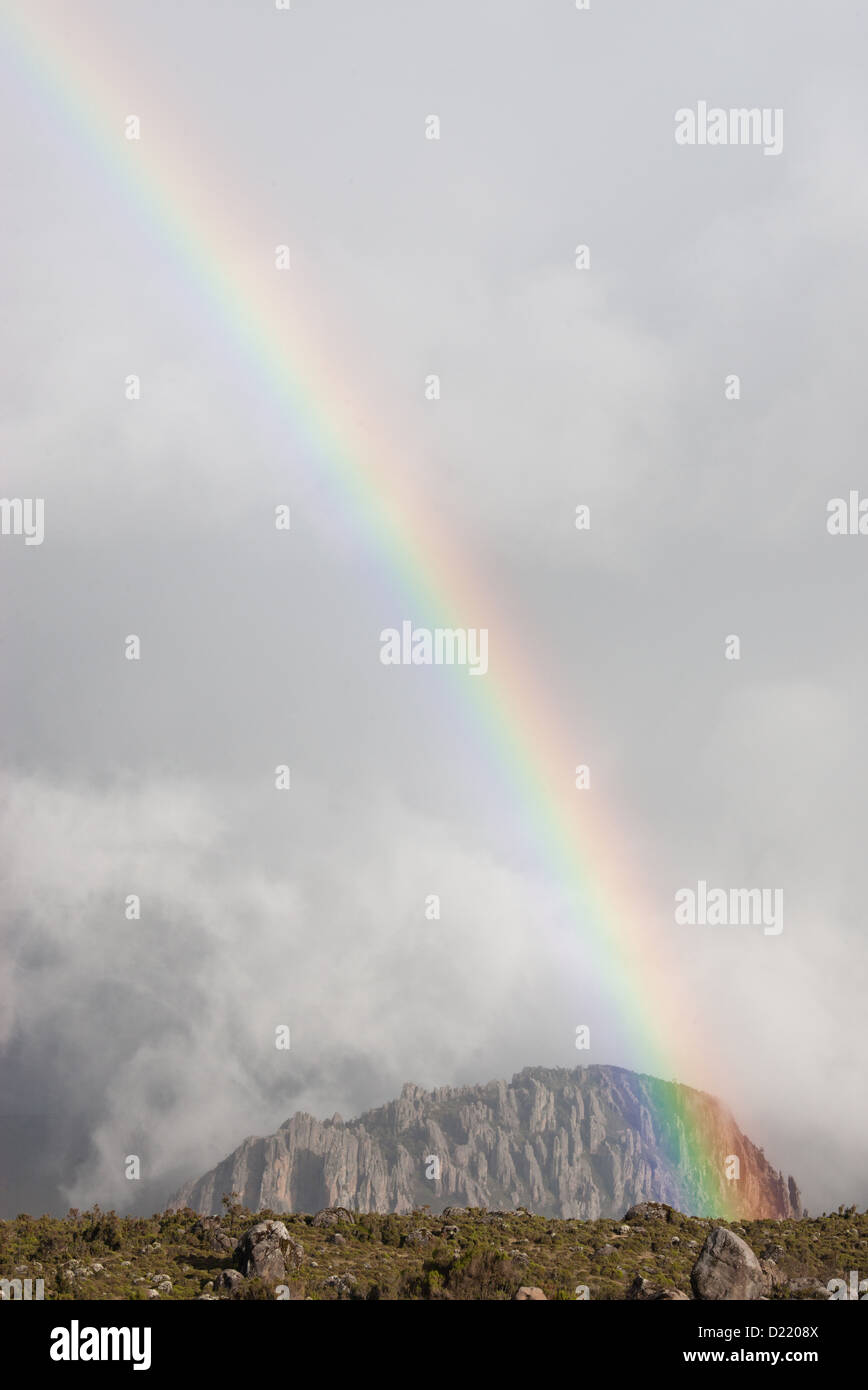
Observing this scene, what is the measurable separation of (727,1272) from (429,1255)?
13.4 meters

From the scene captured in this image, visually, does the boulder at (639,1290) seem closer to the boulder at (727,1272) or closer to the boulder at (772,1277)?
the boulder at (727,1272)

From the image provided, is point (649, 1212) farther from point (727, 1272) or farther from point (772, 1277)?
point (727, 1272)

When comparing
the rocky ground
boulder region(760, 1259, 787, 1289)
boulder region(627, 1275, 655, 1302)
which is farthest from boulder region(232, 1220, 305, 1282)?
boulder region(760, 1259, 787, 1289)

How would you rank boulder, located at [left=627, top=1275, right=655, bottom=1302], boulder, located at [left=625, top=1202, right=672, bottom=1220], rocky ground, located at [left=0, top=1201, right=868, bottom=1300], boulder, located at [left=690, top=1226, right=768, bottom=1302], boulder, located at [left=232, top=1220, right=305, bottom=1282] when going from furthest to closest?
boulder, located at [left=625, top=1202, right=672, bottom=1220] → boulder, located at [left=232, top=1220, right=305, bottom=1282] → boulder, located at [left=627, top=1275, right=655, bottom=1302] → rocky ground, located at [left=0, top=1201, right=868, bottom=1300] → boulder, located at [left=690, top=1226, right=768, bottom=1302]

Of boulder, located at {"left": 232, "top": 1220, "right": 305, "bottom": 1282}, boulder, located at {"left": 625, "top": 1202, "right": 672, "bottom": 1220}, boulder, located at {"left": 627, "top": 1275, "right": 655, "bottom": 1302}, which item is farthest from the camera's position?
boulder, located at {"left": 625, "top": 1202, "right": 672, "bottom": 1220}

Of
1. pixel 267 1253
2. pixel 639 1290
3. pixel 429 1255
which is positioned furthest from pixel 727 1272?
pixel 267 1253

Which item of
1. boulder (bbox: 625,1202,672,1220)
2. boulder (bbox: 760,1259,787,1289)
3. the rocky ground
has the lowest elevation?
boulder (bbox: 625,1202,672,1220)

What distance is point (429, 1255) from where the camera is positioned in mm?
41844

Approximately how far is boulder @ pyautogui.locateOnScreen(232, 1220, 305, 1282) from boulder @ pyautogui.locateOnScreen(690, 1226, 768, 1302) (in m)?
14.2

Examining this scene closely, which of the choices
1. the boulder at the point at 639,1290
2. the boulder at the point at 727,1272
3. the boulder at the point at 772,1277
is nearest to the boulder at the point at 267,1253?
the boulder at the point at 639,1290

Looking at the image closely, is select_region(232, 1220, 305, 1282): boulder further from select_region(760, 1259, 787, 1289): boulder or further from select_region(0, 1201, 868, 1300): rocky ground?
select_region(760, 1259, 787, 1289): boulder

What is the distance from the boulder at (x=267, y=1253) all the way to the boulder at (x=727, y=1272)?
14.2m

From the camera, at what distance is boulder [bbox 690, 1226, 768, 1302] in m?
33.0

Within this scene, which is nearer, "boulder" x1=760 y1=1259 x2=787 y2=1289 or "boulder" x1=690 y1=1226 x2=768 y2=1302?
"boulder" x1=690 y1=1226 x2=768 y2=1302
